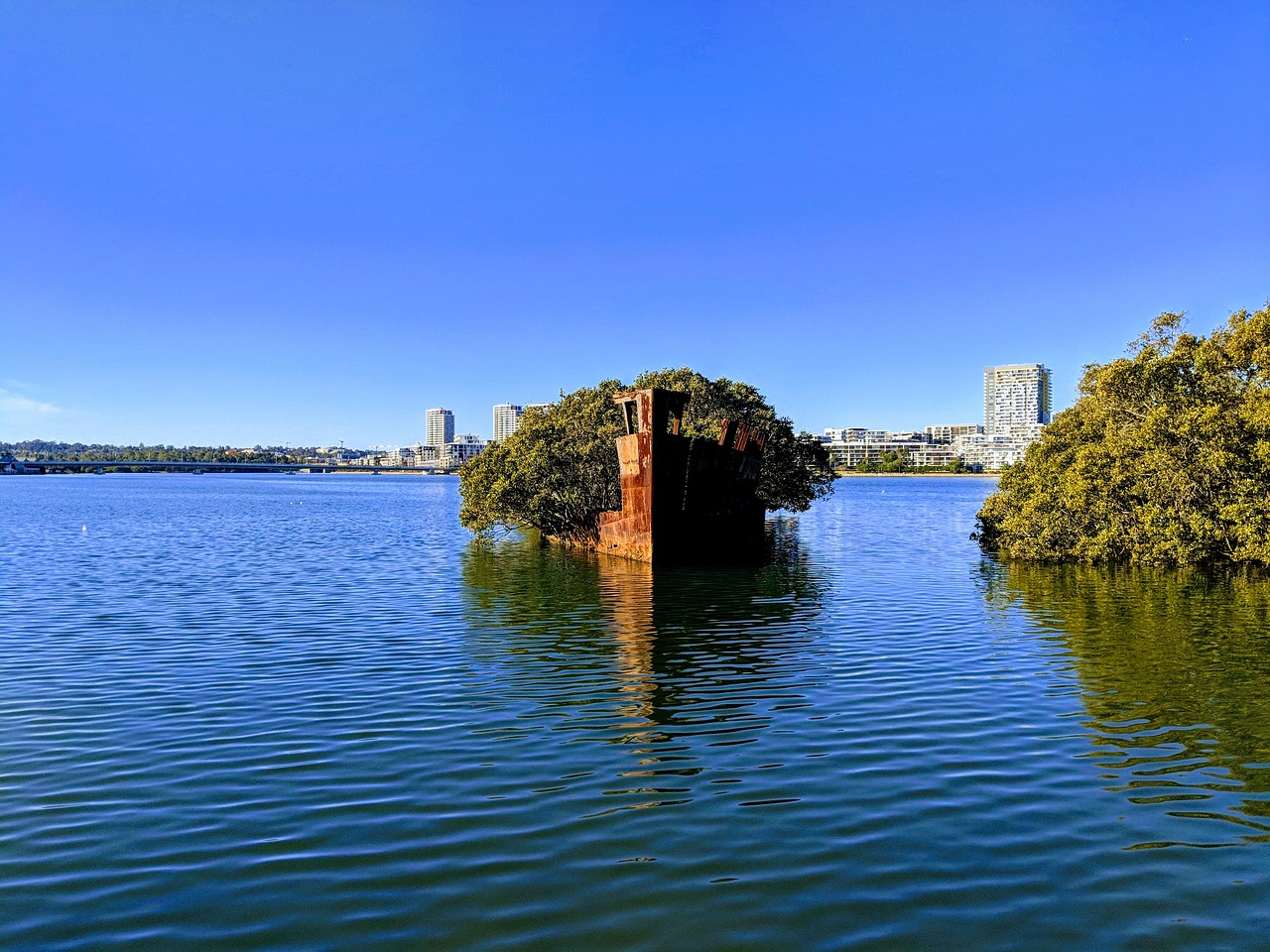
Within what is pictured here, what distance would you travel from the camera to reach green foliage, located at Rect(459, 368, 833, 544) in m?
45.4

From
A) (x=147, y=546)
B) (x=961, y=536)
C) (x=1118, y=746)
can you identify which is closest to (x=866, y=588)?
(x=1118, y=746)

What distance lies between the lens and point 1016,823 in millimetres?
8750

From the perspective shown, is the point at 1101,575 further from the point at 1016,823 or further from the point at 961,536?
the point at 1016,823

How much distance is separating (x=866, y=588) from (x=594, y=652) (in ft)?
44.2

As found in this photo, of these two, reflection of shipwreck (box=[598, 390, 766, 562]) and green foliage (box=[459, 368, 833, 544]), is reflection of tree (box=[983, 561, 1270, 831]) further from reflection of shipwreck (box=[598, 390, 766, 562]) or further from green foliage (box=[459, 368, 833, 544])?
green foliage (box=[459, 368, 833, 544])

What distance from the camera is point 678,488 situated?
36.1 metres

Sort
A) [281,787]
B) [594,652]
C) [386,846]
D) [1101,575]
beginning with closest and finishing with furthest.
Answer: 1. [386,846]
2. [281,787]
3. [594,652]
4. [1101,575]

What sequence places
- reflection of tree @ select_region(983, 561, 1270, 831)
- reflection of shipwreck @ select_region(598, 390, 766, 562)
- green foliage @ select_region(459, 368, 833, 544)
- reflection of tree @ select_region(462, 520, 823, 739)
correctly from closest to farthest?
reflection of tree @ select_region(983, 561, 1270, 831), reflection of tree @ select_region(462, 520, 823, 739), reflection of shipwreck @ select_region(598, 390, 766, 562), green foliage @ select_region(459, 368, 833, 544)

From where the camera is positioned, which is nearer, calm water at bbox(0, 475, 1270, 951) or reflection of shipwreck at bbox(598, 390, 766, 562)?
calm water at bbox(0, 475, 1270, 951)

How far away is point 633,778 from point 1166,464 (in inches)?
1133

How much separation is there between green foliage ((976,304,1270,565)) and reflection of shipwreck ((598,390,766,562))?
11658 millimetres

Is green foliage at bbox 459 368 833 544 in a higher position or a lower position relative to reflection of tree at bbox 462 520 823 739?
higher

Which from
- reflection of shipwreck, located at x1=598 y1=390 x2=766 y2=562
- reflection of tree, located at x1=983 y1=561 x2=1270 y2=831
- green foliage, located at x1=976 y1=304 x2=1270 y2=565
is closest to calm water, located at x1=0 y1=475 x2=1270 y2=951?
reflection of tree, located at x1=983 y1=561 x2=1270 y2=831

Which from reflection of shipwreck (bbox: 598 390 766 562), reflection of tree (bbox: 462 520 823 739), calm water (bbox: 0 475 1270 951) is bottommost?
reflection of tree (bbox: 462 520 823 739)
